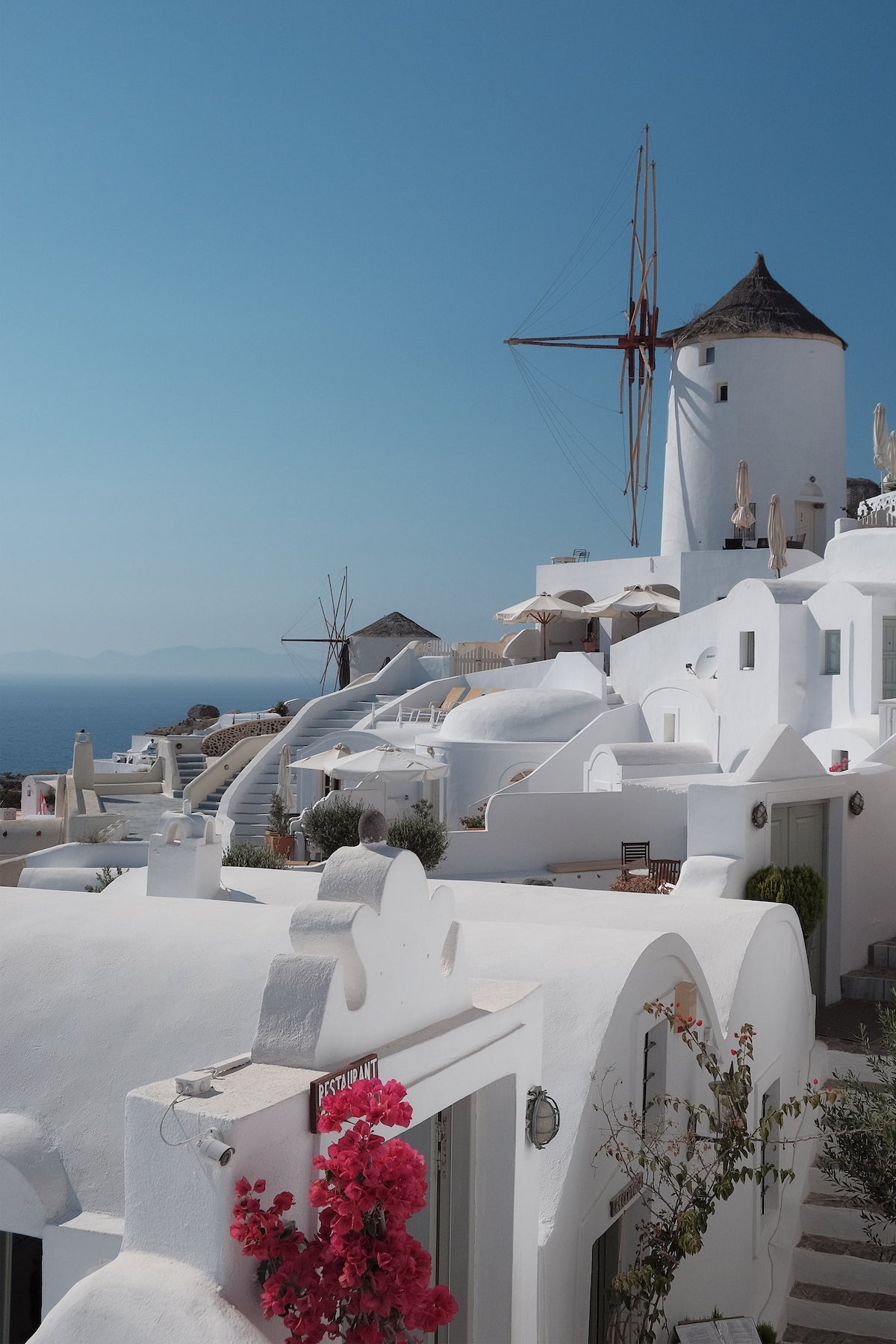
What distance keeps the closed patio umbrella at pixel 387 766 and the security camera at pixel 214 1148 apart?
650 inches

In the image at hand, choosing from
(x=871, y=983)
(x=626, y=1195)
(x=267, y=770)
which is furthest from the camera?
(x=267, y=770)

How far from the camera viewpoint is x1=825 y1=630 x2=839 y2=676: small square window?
2077 cm

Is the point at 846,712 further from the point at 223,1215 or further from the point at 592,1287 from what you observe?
the point at 223,1215

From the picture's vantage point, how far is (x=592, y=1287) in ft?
23.3

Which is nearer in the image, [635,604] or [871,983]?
[871,983]

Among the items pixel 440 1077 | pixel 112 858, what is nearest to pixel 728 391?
pixel 112 858

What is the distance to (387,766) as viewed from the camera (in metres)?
20.7

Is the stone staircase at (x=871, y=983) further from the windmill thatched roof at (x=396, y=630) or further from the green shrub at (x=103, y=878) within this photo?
the windmill thatched roof at (x=396, y=630)

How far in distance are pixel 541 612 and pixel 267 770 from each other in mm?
9388

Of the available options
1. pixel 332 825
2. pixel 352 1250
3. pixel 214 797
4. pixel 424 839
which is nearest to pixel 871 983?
pixel 424 839

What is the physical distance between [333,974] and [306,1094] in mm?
444

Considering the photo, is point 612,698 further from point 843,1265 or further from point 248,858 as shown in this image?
point 843,1265

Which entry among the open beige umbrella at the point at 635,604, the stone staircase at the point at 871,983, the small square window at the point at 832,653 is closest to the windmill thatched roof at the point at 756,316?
the open beige umbrella at the point at 635,604

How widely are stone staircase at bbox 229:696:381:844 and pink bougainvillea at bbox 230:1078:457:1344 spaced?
2148cm
